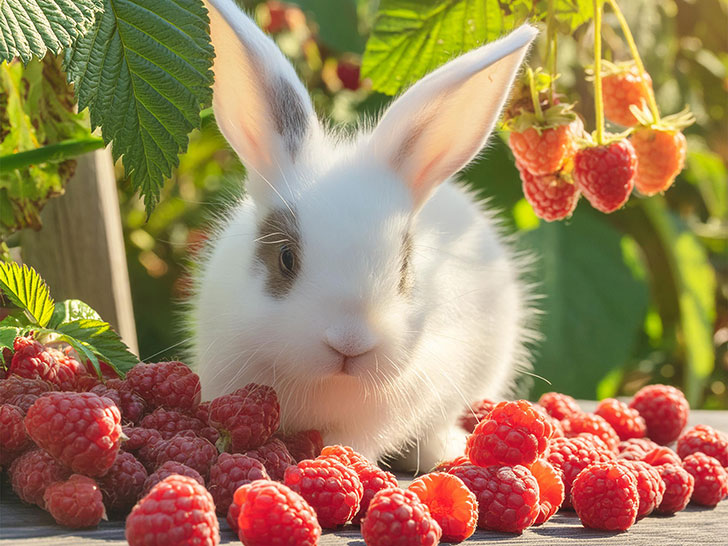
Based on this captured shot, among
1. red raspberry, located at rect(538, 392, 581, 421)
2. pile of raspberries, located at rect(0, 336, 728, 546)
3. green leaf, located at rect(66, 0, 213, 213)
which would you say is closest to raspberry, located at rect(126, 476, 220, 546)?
pile of raspberries, located at rect(0, 336, 728, 546)

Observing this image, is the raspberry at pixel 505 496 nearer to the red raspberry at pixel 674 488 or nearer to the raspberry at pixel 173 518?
the red raspberry at pixel 674 488

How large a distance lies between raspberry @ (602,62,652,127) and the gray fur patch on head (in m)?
0.59

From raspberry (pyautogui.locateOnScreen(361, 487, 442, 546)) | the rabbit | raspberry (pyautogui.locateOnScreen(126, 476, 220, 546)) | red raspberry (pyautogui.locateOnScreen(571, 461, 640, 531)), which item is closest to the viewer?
raspberry (pyautogui.locateOnScreen(126, 476, 220, 546))

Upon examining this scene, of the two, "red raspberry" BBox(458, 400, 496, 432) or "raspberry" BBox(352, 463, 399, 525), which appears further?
"red raspberry" BBox(458, 400, 496, 432)

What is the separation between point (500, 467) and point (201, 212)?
5.78 feet

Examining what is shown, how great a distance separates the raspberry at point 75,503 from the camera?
987 millimetres

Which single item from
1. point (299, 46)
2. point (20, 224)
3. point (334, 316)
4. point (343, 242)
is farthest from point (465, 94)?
point (299, 46)

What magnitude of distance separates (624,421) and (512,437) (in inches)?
24.5

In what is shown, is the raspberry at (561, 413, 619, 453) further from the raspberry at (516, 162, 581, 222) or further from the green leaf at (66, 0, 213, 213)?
the green leaf at (66, 0, 213, 213)

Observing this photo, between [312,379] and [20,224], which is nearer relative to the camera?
[312,379]

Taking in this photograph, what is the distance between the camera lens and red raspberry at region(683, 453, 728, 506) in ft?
4.62

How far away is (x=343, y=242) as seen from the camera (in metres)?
1.33

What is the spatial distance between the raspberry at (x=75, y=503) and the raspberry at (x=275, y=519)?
153 millimetres

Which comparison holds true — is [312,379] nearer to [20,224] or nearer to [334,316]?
[334,316]
